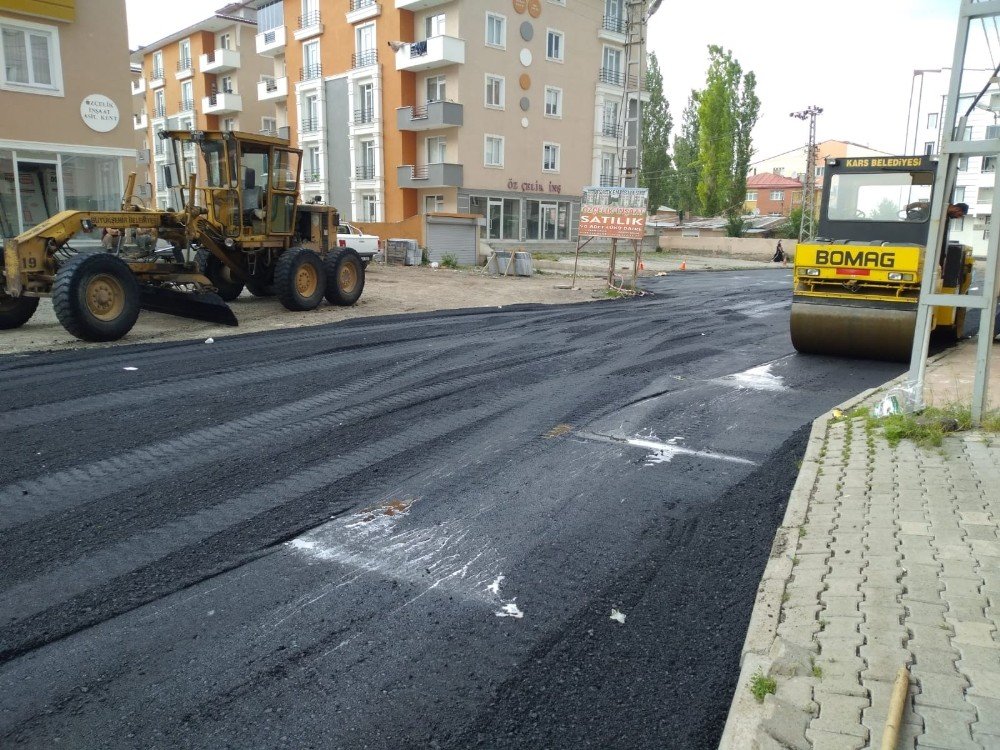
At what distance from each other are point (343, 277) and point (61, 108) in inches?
404

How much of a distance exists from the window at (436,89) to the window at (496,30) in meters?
3.03

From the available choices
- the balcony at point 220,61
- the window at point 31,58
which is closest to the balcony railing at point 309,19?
the balcony at point 220,61

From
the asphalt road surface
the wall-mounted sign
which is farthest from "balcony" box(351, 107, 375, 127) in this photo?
the asphalt road surface

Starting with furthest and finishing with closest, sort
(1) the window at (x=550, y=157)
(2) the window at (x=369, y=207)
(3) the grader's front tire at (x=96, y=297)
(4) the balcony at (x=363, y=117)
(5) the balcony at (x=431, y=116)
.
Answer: (1) the window at (x=550, y=157)
(2) the window at (x=369, y=207)
(4) the balcony at (x=363, y=117)
(5) the balcony at (x=431, y=116)
(3) the grader's front tire at (x=96, y=297)

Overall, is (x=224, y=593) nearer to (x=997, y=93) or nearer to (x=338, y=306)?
(x=997, y=93)

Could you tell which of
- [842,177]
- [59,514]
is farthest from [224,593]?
[842,177]

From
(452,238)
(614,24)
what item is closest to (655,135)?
(614,24)

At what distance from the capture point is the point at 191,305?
13.1m

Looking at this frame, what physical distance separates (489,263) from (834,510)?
74.1 ft

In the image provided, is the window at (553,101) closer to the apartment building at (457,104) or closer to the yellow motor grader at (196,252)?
the apartment building at (457,104)

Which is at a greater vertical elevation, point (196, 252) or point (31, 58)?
point (31, 58)

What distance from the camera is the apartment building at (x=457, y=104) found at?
39.4 metres

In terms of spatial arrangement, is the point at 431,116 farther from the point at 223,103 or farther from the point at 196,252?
the point at 196,252

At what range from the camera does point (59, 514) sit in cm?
495
